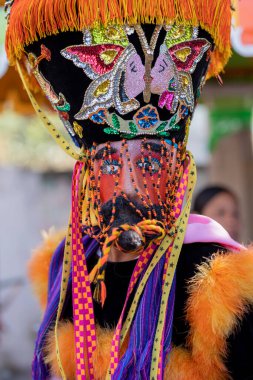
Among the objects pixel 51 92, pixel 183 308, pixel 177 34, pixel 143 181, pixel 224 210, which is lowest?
pixel 224 210

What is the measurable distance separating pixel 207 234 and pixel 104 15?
622mm

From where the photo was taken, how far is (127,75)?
5.91 ft

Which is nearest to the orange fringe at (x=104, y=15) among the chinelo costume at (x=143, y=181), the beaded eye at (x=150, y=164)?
the chinelo costume at (x=143, y=181)

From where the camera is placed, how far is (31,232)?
6.61 m

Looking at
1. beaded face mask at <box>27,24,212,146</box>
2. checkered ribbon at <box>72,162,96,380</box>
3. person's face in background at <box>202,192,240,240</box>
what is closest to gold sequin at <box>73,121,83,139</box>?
beaded face mask at <box>27,24,212,146</box>

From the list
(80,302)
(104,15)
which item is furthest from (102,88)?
(80,302)

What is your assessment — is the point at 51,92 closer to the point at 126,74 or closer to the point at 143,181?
the point at 126,74

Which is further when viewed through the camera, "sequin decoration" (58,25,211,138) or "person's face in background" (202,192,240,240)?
"person's face in background" (202,192,240,240)

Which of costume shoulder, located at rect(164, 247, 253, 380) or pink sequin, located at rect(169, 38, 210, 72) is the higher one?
pink sequin, located at rect(169, 38, 210, 72)

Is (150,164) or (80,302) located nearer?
(150,164)

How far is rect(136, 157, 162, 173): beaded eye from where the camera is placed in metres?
1.82

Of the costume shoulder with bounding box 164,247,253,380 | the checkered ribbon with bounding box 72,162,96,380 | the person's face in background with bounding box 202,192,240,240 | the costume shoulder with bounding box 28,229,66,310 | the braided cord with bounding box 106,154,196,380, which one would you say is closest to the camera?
the costume shoulder with bounding box 164,247,253,380

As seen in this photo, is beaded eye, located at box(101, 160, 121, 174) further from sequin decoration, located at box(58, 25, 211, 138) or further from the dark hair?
the dark hair

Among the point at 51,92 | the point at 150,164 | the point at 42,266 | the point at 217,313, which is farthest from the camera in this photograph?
the point at 42,266
